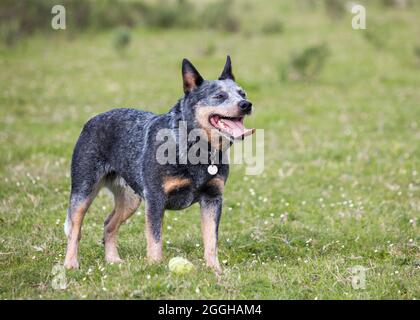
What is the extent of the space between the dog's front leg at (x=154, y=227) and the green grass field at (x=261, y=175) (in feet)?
0.78

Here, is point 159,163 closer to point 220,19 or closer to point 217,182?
point 217,182

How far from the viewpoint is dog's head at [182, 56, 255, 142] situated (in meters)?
6.65

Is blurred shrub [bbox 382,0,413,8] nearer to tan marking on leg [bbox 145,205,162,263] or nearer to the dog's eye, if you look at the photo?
the dog's eye

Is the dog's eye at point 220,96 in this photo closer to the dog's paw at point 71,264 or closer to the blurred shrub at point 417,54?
the dog's paw at point 71,264

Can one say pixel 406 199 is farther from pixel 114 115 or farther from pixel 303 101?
pixel 303 101

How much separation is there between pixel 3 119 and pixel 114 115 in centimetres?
869

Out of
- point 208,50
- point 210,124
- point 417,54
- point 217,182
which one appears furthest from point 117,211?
point 417,54

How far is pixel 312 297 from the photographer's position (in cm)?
621

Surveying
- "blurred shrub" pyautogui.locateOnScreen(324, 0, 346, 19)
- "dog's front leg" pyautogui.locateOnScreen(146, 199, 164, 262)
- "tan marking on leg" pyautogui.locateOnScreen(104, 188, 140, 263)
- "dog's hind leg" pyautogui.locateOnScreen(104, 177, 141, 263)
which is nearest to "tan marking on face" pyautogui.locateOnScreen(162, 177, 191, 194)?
"dog's front leg" pyautogui.locateOnScreen(146, 199, 164, 262)

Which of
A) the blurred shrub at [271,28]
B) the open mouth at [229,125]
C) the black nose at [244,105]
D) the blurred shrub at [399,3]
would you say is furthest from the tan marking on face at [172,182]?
the blurred shrub at [399,3]

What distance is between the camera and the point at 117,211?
7.82 metres

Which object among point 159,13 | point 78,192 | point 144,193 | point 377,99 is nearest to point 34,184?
point 78,192

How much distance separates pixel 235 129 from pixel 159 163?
0.90m

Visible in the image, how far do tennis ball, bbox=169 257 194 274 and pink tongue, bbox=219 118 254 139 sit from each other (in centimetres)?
141
